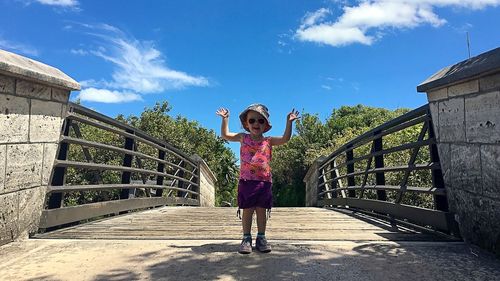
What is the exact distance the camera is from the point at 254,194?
3.59m

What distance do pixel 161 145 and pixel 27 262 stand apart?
16.7ft

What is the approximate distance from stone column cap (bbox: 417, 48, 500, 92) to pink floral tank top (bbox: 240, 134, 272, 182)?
1662mm

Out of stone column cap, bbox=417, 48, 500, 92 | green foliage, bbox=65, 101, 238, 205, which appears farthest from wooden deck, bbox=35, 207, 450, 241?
green foliage, bbox=65, 101, 238, 205

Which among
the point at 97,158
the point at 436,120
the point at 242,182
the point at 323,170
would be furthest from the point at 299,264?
the point at 97,158

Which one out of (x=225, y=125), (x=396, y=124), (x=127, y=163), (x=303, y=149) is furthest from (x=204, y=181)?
(x=303, y=149)

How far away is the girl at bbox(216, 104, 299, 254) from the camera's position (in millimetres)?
3590

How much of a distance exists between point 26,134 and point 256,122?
6.59ft

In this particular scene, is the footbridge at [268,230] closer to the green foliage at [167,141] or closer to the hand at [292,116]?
the hand at [292,116]

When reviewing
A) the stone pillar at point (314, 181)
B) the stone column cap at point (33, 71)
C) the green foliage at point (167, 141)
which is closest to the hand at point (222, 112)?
the stone column cap at point (33, 71)

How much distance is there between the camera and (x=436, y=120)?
3.93m

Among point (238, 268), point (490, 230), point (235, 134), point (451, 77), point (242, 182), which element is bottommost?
point (238, 268)

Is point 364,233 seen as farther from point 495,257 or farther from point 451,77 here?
point 451,77

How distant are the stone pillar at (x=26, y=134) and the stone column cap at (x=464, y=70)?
11.5 feet

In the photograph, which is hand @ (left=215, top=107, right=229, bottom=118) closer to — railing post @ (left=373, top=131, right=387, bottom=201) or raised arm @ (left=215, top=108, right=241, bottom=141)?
raised arm @ (left=215, top=108, right=241, bottom=141)
